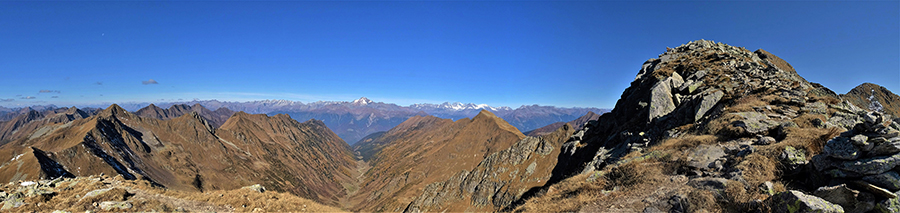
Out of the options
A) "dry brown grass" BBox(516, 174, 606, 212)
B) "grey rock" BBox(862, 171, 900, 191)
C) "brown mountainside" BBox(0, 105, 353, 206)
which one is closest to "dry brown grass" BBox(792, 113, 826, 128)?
"grey rock" BBox(862, 171, 900, 191)

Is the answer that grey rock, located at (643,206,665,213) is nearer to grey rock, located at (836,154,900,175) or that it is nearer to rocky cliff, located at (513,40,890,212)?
rocky cliff, located at (513,40,890,212)

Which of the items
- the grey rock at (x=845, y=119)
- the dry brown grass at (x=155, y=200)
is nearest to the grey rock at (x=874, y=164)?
the grey rock at (x=845, y=119)

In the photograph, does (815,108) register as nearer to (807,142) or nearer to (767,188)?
(807,142)

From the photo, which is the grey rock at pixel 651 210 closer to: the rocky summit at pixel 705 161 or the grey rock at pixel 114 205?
the rocky summit at pixel 705 161

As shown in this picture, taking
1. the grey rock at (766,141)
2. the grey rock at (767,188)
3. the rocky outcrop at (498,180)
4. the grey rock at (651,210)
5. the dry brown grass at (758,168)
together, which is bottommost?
the rocky outcrop at (498,180)

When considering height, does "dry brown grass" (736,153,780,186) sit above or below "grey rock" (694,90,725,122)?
below

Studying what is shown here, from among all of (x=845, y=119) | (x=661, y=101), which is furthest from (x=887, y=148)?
(x=661, y=101)
